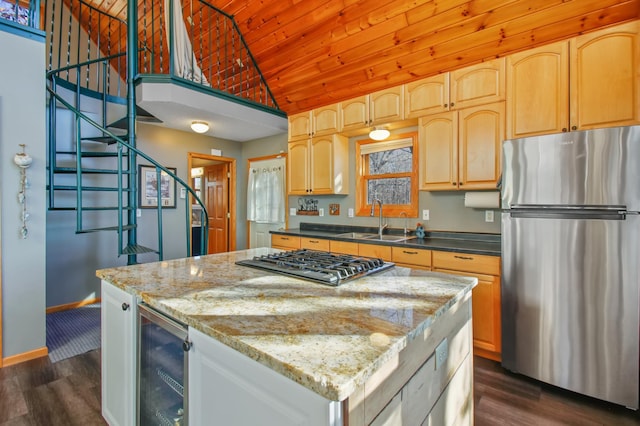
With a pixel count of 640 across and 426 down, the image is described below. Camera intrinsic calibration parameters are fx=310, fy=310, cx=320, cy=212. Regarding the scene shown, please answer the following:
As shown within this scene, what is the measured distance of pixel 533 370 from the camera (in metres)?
2.19

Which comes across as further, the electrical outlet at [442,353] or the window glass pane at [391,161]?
the window glass pane at [391,161]

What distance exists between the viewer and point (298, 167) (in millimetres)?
4230

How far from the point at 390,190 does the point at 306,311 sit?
9.66 feet

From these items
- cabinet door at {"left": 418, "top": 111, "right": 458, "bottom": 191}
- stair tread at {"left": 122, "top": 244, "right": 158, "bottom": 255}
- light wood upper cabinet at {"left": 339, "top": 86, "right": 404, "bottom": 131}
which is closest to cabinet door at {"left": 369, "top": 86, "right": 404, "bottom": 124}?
light wood upper cabinet at {"left": 339, "top": 86, "right": 404, "bottom": 131}

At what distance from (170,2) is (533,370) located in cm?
490

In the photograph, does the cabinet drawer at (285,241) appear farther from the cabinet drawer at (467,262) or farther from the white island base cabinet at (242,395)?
the white island base cabinet at (242,395)

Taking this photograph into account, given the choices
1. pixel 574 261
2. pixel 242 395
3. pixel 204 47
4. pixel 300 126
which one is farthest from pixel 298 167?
pixel 242 395

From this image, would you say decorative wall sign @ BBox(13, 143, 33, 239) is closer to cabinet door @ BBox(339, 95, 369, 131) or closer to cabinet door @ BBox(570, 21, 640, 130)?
cabinet door @ BBox(339, 95, 369, 131)

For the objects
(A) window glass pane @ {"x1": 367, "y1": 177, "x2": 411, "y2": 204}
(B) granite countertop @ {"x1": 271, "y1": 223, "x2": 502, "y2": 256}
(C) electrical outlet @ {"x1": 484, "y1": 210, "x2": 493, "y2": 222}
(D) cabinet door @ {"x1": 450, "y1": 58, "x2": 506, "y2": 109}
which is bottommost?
(B) granite countertop @ {"x1": 271, "y1": 223, "x2": 502, "y2": 256}

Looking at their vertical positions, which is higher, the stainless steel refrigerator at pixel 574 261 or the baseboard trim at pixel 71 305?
the stainless steel refrigerator at pixel 574 261

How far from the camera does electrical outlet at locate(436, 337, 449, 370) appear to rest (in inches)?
43.2

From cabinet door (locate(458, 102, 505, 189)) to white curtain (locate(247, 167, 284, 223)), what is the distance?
9.16 ft

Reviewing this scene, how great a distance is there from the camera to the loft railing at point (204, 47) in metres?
3.53

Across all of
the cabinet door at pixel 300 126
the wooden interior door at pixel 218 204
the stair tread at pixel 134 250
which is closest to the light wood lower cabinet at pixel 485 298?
the cabinet door at pixel 300 126
